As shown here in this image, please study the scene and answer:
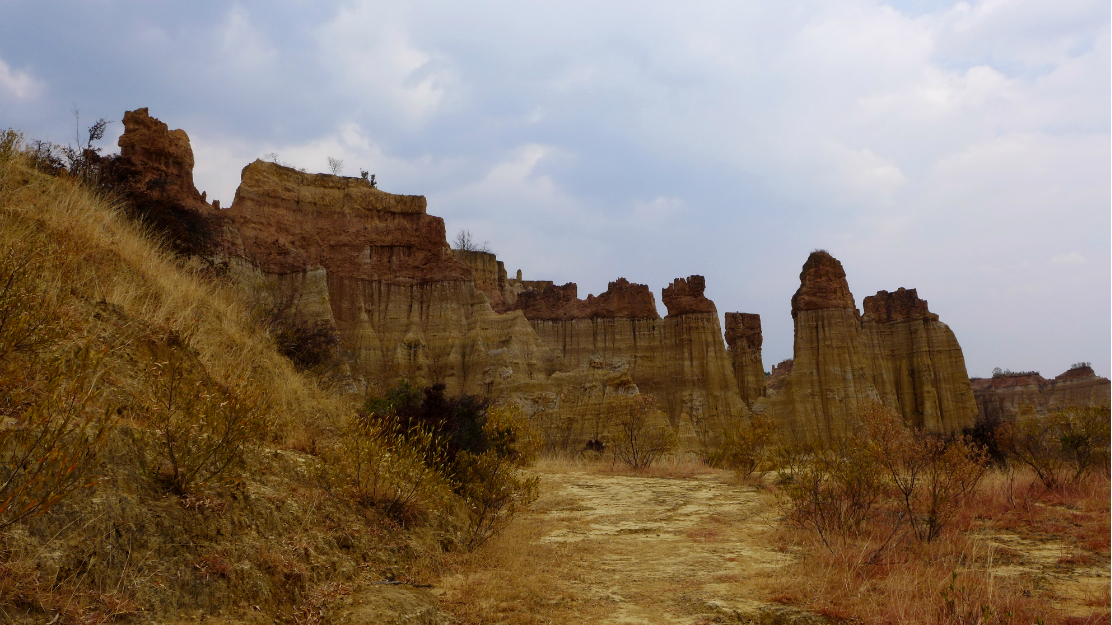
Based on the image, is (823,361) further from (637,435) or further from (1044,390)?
(1044,390)

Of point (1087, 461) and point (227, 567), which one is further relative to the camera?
point (1087, 461)

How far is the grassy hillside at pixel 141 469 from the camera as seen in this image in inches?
134

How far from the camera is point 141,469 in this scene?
451cm

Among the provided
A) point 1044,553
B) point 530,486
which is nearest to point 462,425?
point 530,486

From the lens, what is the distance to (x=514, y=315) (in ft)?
124

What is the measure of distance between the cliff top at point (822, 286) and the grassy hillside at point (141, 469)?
4370 centimetres

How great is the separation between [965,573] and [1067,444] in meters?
10.5

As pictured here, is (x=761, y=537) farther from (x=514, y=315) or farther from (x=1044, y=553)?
(x=514, y=315)

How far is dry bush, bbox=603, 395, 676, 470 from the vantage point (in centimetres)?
1998

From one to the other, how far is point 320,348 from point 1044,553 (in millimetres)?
13769

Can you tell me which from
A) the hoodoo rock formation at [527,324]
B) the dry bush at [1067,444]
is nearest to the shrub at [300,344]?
the hoodoo rock formation at [527,324]

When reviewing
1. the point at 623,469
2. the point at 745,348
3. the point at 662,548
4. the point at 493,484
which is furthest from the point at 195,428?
the point at 745,348

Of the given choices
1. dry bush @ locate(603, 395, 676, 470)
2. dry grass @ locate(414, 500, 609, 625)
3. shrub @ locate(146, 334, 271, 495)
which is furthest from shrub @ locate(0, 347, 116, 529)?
dry bush @ locate(603, 395, 676, 470)

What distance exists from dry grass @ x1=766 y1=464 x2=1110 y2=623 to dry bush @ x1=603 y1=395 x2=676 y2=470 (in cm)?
969
